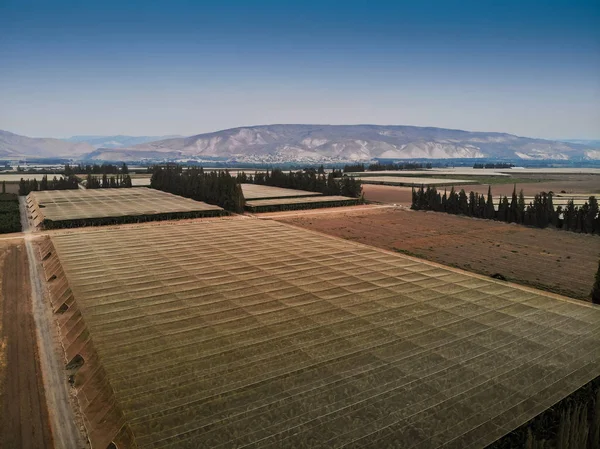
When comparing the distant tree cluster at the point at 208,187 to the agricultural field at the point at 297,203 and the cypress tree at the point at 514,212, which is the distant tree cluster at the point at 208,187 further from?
the cypress tree at the point at 514,212

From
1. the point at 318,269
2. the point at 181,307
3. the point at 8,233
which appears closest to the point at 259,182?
the point at 8,233

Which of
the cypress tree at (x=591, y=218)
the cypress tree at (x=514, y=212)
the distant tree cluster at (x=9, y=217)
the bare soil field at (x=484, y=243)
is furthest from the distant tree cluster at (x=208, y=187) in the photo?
the cypress tree at (x=591, y=218)

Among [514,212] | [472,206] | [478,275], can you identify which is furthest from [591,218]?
[478,275]

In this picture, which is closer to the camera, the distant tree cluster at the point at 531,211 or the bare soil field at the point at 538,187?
the distant tree cluster at the point at 531,211

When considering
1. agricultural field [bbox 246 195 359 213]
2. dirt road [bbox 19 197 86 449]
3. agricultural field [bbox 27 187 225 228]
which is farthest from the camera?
agricultural field [bbox 246 195 359 213]

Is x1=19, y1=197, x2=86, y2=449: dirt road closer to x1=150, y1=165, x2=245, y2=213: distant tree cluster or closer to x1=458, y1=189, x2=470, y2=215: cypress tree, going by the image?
x1=150, y1=165, x2=245, y2=213: distant tree cluster

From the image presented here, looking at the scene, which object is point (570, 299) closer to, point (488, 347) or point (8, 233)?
point (488, 347)

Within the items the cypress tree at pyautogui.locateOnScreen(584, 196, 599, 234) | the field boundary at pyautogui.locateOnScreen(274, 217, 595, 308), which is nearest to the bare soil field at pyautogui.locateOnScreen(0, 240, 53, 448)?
the field boundary at pyautogui.locateOnScreen(274, 217, 595, 308)
